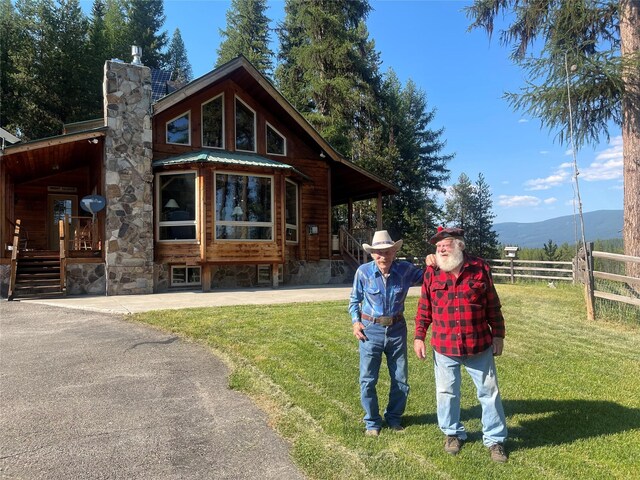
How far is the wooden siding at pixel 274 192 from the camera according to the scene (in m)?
12.2

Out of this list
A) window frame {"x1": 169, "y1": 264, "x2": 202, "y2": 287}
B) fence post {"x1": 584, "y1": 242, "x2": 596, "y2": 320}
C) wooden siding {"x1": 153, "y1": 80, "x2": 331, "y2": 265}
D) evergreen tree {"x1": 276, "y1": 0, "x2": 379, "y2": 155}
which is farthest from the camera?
evergreen tree {"x1": 276, "y1": 0, "x2": 379, "y2": 155}

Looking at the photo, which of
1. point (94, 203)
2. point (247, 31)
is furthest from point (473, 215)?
point (94, 203)

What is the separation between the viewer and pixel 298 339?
19.5ft

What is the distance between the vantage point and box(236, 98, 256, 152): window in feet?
47.1

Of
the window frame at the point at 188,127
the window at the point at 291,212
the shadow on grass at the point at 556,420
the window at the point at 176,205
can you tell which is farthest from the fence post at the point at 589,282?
the window frame at the point at 188,127

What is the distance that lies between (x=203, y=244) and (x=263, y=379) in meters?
8.16

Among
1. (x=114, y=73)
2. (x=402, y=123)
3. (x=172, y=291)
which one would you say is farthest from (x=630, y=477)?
(x=402, y=123)

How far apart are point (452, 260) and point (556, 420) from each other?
1.67 m

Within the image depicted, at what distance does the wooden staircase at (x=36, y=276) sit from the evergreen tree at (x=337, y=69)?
1525cm

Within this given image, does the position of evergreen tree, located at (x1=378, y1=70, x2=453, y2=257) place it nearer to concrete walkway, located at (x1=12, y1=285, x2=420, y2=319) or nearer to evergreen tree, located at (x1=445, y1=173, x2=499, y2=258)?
evergreen tree, located at (x1=445, y1=173, x2=499, y2=258)

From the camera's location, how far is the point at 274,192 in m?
13.3

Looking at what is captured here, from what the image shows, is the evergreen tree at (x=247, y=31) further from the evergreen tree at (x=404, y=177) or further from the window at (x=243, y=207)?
the window at (x=243, y=207)

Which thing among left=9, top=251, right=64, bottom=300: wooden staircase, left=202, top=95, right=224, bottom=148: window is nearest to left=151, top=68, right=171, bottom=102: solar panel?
left=202, top=95, right=224, bottom=148: window

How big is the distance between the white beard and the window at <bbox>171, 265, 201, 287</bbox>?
1138cm
